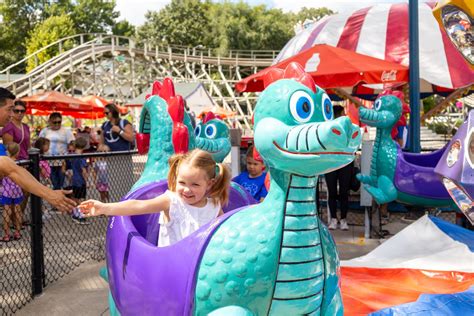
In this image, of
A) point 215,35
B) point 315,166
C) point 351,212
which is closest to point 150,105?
point 315,166

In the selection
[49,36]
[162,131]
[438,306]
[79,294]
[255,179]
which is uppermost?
[49,36]

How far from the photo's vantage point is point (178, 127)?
3.24 meters

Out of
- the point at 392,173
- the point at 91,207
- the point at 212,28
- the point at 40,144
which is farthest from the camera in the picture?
the point at 212,28

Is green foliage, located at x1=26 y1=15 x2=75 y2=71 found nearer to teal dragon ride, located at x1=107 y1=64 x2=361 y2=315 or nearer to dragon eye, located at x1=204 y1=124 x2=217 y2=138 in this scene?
dragon eye, located at x1=204 y1=124 x2=217 y2=138

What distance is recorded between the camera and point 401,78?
636cm

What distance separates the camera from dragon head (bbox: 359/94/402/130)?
17.1 ft

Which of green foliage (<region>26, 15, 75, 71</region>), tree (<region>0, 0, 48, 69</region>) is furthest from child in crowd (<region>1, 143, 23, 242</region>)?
tree (<region>0, 0, 48, 69</region>)

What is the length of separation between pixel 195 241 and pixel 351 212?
5.55m

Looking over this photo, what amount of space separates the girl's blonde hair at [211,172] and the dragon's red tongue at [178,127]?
58 cm

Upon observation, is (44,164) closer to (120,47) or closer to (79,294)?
(79,294)

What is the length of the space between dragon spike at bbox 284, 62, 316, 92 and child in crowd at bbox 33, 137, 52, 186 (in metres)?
4.85

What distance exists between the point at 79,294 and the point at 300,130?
2.97m

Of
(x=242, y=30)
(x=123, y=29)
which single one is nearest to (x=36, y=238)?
(x=242, y=30)

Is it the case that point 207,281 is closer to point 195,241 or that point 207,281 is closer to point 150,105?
point 195,241
